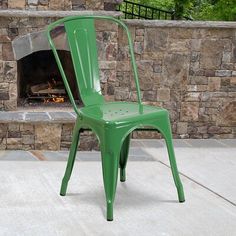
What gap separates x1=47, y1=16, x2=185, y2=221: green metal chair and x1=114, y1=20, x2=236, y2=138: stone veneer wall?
4.47 ft

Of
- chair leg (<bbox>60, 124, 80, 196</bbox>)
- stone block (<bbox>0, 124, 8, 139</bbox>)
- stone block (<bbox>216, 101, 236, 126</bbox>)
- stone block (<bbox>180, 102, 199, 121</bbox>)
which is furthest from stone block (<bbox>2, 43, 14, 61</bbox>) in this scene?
stone block (<bbox>216, 101, 236, 126</bbox>)

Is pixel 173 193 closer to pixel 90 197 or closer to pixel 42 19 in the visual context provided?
pixel 90 197

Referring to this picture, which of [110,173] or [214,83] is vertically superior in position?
[214,83]

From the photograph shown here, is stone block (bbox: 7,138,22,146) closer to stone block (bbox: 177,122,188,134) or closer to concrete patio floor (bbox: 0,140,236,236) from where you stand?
concrete patio floor (bbox: 0,140,236,236)

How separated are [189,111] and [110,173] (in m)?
2.12

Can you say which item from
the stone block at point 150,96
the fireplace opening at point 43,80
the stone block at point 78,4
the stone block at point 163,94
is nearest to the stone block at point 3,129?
the fireplace opening at point 43,80

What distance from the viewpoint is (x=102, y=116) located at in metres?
2.42

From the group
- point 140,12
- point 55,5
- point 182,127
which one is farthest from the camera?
point 140,12

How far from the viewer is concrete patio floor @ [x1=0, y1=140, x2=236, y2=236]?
2.27m

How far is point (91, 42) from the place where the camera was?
275 cm

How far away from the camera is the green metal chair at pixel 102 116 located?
2.31 meters

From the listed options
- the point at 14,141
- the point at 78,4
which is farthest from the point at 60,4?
the point at 14,141

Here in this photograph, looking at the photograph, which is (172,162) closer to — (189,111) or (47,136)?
(47,136)

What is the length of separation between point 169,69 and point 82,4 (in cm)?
101
